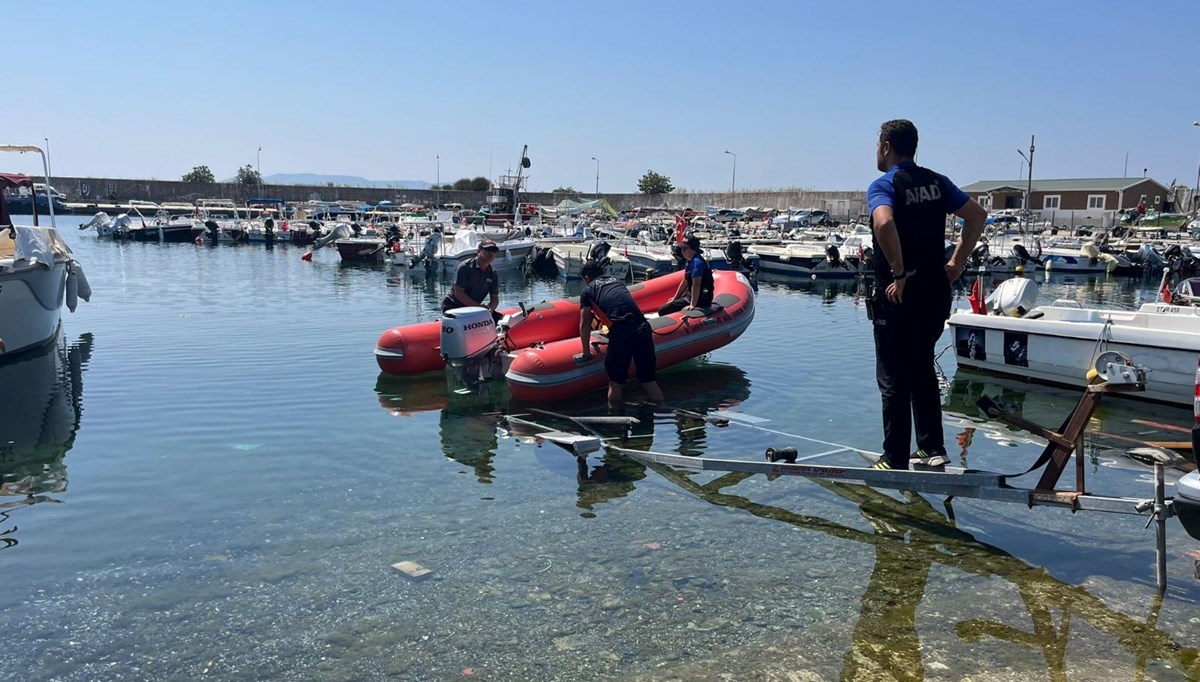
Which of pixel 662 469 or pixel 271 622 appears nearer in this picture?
pixel 271 622

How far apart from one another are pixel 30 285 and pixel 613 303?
31.9ft

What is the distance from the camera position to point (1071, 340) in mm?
11039

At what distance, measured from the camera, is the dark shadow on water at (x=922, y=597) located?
158 inches

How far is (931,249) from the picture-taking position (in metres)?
5.12

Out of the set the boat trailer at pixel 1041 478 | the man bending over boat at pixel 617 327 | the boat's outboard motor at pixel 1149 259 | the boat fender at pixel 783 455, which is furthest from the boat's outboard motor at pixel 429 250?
the boat fender at pixel 783 455

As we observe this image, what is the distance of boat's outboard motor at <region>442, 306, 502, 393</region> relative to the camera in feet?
31.5

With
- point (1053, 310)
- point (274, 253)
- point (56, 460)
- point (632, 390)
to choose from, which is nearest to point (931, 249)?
point (632, 390)

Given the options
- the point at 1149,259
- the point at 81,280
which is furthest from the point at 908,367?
the point at 1149,259

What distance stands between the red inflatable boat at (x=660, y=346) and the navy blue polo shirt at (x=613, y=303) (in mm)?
797

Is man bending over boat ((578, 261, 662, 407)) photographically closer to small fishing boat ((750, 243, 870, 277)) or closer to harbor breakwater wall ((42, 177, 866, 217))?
small fishing boat ((750, 243, 870, 277))

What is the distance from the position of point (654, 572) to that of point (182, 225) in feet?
174

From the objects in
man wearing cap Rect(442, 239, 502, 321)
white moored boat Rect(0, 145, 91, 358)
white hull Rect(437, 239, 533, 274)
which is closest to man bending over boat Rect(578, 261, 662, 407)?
man wearing cap Rect(442, 239, 502, 321)

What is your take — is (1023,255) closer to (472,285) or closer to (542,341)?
(542,341)

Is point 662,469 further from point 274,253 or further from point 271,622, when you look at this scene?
point 274,253
